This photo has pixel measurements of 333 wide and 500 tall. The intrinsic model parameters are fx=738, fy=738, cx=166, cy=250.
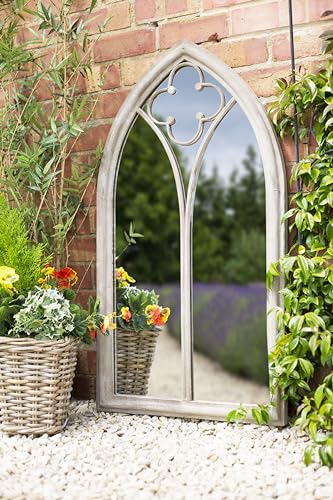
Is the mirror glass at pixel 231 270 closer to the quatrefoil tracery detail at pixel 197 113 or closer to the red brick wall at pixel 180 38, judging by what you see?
the quatrefoil tracery detail at pixel 197 113

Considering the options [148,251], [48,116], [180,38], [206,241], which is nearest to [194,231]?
[206,241]

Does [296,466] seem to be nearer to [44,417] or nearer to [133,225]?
[44,417]

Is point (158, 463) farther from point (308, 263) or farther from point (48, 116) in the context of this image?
point (48, 116)

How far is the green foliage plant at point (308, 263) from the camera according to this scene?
2.67 meters

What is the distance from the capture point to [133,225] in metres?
3.16

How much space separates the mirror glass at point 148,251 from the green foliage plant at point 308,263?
459 millimetres

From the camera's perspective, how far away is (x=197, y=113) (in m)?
3.03

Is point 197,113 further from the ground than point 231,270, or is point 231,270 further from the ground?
point 197,113

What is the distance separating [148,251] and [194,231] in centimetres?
23

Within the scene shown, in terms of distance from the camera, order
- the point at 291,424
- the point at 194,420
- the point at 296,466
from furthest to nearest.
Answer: the point at 194,420 < the point at 291,424 < the point at 296,466

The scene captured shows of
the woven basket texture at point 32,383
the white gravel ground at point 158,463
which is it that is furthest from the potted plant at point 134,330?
the woven basket texture at point 32,383

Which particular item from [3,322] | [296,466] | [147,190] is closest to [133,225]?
[147,190]

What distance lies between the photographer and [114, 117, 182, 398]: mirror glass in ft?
9.99

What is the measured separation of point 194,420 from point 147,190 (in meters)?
0.97
